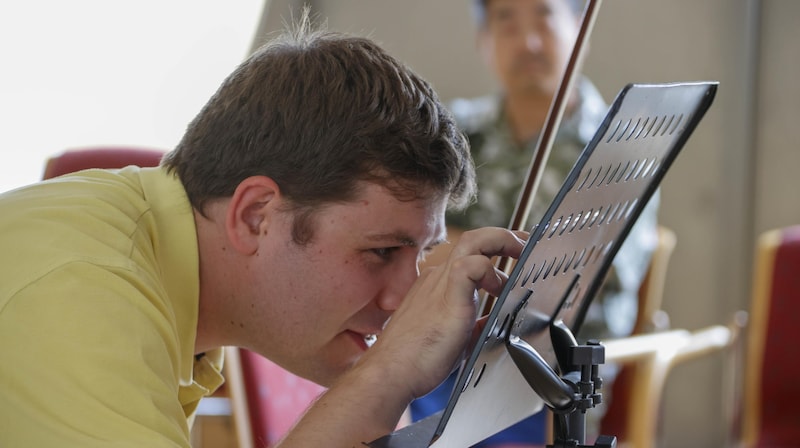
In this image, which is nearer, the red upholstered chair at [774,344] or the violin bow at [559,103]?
the violin bow at [559,103]

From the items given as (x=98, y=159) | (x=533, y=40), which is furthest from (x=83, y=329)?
(x=533, y=40)

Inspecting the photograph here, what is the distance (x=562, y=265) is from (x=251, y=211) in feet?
1.09

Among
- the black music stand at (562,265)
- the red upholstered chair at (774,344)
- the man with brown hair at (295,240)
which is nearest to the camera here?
the black music stand at (562,265)

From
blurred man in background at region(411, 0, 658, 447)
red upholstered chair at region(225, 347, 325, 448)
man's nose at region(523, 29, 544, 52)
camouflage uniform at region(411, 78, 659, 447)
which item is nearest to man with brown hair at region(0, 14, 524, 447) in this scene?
red upholstered chair at region(225, 347, 325, 448)

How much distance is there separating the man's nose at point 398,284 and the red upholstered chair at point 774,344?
56.5 inches

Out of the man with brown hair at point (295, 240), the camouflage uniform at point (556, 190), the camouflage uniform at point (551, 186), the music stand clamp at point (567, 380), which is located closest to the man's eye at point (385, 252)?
the man with brown hair at point (295, 240)

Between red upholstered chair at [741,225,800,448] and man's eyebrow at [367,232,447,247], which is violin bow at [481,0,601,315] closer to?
man's eyebrow at [367,232,447,247]

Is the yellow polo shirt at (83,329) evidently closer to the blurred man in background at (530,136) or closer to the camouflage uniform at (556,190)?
the blurred man in background at (530,136)

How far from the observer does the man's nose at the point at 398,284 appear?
37.7 inches

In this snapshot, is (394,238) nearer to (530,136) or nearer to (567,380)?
(567,380)

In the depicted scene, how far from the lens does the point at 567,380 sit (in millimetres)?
755

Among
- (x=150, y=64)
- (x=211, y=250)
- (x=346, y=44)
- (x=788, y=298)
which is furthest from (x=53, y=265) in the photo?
(x=150, y=64)

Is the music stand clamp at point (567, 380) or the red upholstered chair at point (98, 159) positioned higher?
the red upholstered chair at point (98, 159)

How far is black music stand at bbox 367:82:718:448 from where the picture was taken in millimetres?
647
